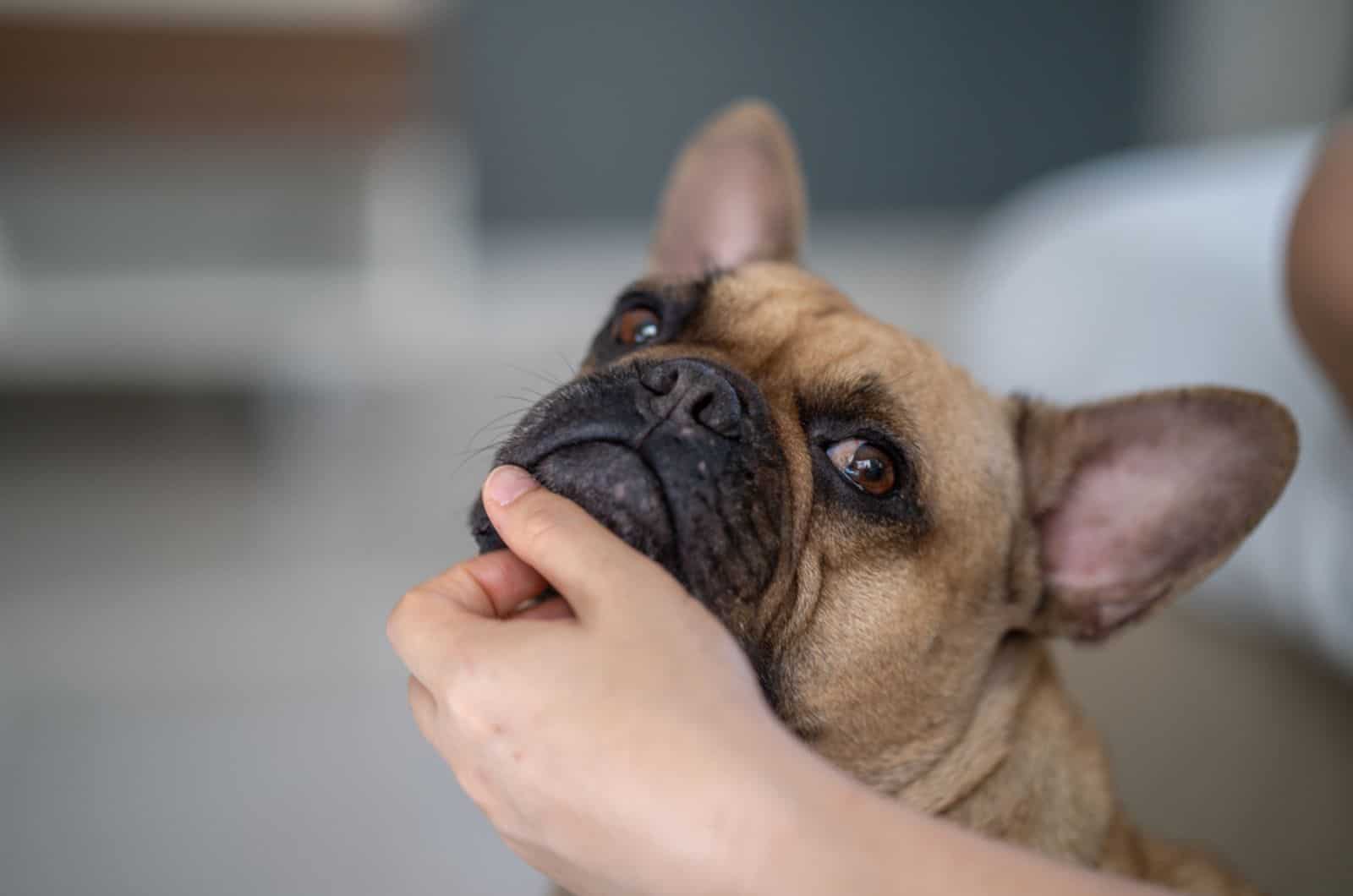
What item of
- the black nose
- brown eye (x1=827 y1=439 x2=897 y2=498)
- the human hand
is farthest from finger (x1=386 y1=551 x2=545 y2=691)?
brown eye (x1=827 y1=439 x2=897 y2=498)

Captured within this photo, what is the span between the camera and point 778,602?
121 centimetres

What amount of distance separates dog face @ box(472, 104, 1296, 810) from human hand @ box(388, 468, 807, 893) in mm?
231

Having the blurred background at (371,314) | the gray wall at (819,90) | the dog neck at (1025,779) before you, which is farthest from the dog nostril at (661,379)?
the gray wall at (819,90)

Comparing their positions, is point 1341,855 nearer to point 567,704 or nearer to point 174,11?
point 567,704

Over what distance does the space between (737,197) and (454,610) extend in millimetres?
1262

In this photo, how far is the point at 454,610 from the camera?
0.89 meters

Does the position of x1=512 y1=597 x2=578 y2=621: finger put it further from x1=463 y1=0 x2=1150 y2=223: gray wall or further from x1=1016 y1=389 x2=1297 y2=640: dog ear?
x1=463 y1=0 x2=1150 y2=223: gray wall

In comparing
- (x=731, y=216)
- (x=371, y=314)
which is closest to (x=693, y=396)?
(x=731, y=216)

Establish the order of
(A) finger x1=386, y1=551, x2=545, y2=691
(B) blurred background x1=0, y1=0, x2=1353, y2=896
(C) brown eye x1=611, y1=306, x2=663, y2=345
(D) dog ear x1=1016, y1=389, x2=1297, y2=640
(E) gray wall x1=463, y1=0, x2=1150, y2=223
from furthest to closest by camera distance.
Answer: (E) gray wall x1=463, y1=0, x2=1150, y2=223 < (B) blurred background x1=0, y1=0, x2=1353, y2=896 < (C) brown eye x1=611, y1=306, x2=663, y2=345 < (D) dog ear x1=1016, y1=389, x2=1297, y2=640 < (A) finger x1=386, y1=551, x2=545, y2=691

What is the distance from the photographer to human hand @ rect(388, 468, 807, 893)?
0.74 meters

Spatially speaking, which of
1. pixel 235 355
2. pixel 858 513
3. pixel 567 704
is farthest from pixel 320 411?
pixel 567 704

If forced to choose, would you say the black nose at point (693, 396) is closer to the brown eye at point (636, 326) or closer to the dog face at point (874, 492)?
the dog face at point (874, 492)

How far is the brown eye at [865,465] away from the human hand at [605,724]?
0.51m

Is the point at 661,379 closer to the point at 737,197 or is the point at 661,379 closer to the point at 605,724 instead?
the point at 605,724
